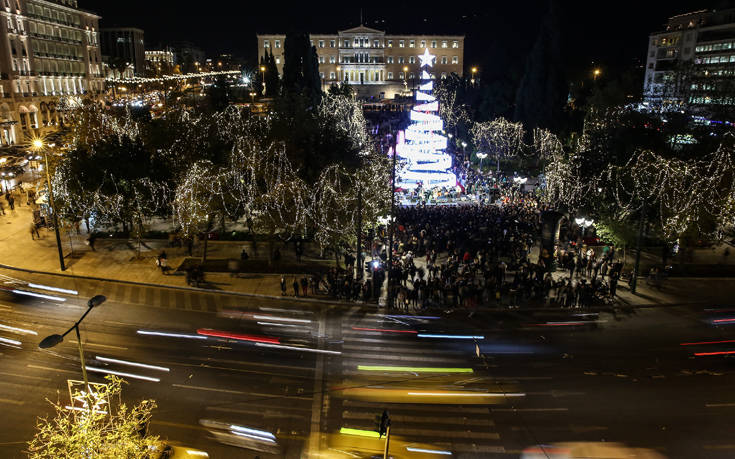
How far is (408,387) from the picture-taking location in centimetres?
1475

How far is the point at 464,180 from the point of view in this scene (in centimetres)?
4300

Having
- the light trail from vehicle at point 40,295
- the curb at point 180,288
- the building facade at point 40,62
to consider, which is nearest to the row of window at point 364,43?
the building facade at point 40,62

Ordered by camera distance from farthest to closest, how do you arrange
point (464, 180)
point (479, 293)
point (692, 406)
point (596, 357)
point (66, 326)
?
1. point (464, 180)
2. point (479, 293)
3. point (66, 326)
4. point (596, 357)
5. point (692, 406)

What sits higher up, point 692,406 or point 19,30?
point 19,30

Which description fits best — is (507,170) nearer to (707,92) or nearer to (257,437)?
(707,92)

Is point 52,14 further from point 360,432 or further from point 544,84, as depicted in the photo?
point 360,432

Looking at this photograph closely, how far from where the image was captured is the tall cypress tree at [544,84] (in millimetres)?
55812

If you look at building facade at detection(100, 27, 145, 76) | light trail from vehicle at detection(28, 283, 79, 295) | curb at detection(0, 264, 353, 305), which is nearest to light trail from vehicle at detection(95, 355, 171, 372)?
curb at detection(0, 264, 353, 305)

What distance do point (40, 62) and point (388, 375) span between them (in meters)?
68.5

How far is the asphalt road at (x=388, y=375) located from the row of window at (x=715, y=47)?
203 feet

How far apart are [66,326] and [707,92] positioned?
64.1 metres

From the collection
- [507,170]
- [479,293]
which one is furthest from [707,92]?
[479,293]

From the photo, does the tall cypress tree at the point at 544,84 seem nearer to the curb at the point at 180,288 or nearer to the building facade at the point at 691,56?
the building facade at the point at 691,56

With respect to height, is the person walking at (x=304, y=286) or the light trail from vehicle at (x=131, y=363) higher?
the person walking at (x=304, y=286)
